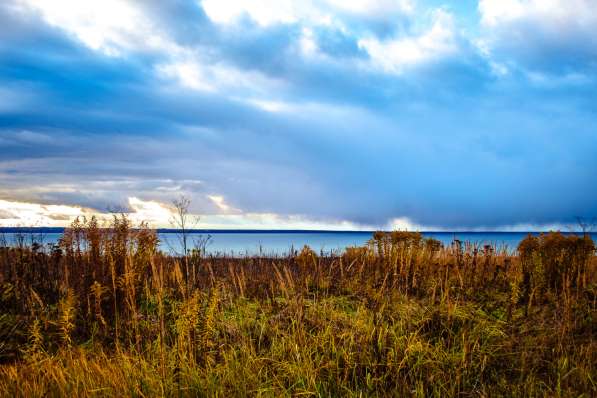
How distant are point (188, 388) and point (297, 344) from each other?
154cm

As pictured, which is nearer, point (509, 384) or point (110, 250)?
point (509, 384)

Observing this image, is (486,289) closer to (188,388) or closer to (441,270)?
(441,270)

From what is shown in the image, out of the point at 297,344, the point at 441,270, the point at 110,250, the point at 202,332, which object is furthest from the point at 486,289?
the point at 110,250

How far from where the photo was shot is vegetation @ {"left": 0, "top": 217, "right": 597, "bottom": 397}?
5281 mm

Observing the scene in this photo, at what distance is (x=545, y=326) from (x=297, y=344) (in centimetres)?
376

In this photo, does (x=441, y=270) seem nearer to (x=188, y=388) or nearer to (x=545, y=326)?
(x=545, y=326)

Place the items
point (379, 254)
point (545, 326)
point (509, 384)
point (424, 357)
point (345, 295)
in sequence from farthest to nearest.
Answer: point (379, 254) → point (345, 295) → point (545, 326) → point (424, 357) → point (509, 384)

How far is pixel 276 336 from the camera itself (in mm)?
6227

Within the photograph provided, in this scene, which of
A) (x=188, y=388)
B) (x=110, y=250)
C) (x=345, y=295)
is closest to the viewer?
(x=188, y=388)

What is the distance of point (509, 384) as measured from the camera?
5.38m

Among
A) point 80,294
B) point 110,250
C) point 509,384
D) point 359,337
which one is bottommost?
point 509,384

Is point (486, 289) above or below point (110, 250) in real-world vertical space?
below

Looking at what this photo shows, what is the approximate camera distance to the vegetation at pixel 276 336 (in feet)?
17.3

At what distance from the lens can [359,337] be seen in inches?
243
